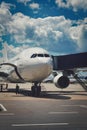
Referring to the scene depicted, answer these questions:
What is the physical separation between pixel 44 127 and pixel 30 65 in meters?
20.5

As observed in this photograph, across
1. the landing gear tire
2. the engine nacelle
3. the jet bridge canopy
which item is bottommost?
the landing gear tire

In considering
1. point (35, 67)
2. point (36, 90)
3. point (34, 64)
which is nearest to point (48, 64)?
point (35, 67)

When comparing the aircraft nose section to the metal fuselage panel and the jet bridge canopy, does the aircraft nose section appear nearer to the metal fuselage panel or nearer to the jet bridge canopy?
the metal fuselage panel

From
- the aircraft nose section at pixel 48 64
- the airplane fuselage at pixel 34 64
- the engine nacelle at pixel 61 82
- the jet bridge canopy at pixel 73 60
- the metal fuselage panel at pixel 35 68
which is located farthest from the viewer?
the jet bridge canopy at pixel 73 60

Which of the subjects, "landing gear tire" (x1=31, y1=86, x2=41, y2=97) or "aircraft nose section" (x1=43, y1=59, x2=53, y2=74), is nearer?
"aircraft nose section" (x1=43, y1=59, x2=53, y2=74)

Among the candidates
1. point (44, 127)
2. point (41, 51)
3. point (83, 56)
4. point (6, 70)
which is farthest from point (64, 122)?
point (83, 56)

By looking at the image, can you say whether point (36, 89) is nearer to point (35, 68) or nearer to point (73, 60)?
point (35, 68)

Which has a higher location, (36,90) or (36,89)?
(36,89)

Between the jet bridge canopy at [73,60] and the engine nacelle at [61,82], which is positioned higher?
the jet bridge canopy at [73,60]

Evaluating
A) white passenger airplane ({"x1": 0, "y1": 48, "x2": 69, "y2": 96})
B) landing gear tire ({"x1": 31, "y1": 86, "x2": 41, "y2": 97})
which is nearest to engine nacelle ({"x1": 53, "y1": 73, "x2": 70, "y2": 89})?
white passenger airplane ({"x1": 0, "y1": 48, "x2": 69, "y2": 96})

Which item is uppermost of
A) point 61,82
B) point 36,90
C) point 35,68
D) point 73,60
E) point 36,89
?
point 35,68

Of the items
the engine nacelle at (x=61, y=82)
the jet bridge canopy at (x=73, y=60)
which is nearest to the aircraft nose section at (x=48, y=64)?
the engine nacelle at (x=61, y=82)

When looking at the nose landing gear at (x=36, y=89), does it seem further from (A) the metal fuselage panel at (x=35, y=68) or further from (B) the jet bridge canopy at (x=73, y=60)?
(B) the jet bridge canopy at (x=73, y=60)

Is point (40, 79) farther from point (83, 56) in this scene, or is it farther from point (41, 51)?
point (83, 56)
